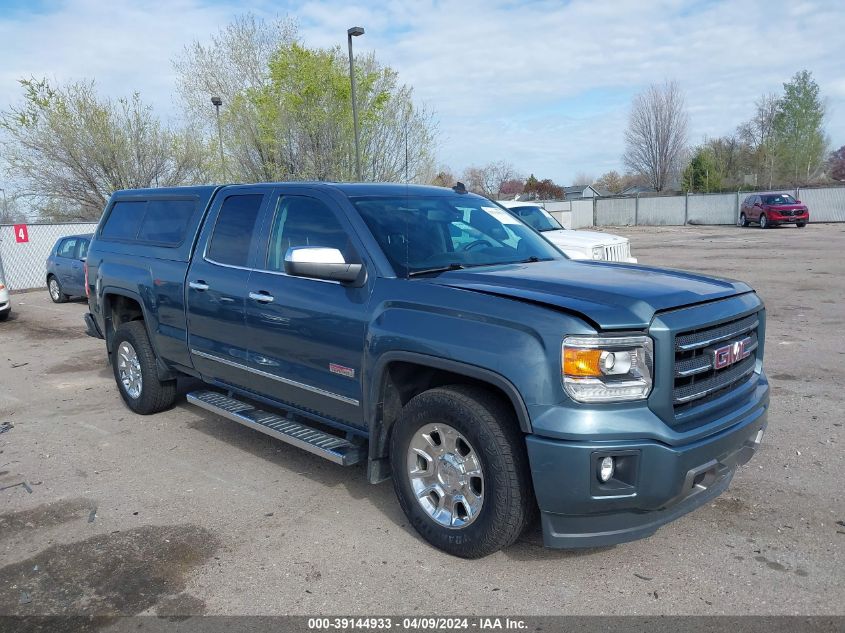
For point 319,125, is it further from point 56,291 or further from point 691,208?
point 691,208

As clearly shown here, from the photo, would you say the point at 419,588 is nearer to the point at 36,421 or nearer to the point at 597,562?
the point at 597,562

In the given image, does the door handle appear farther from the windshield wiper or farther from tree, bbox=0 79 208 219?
tree, bbox=0 79 208 219

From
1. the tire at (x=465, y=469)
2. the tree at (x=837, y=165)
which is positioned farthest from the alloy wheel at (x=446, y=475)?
A: the tree at (x=837, y=165)

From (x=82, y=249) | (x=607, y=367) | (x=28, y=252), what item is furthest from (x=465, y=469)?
(x=28, y=252)

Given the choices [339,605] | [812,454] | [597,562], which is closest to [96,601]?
[339,605]

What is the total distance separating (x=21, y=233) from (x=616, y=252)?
16.4 meters

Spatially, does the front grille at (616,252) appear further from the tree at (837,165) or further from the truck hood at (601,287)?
the tree at (837,165)

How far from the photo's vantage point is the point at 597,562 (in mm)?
3586

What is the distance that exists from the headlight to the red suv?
34362 mm

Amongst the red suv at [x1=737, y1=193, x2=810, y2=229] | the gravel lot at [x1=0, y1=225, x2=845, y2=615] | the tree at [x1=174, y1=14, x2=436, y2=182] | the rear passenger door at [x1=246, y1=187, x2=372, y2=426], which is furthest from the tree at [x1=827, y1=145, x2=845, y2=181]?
the rear passenger door at [x1=246, y1=187, x2=372, y2=426]

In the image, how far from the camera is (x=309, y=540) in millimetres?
3896

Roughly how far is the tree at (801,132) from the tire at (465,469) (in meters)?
72.2

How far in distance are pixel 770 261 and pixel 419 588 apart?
17973 mm

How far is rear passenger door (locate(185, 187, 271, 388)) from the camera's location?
15.9 feet
